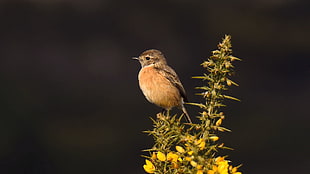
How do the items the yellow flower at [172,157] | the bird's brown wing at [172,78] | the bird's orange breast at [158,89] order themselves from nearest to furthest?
the yellow flower at [172,157], the bird's orange breast at [158,89], the bird's brown wing at [172,78]

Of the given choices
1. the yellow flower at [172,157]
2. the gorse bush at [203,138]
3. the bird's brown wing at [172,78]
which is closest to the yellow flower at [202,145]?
the gorse bush at [203,138]

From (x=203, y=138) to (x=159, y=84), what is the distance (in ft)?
10.9

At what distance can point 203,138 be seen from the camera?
5.98 feet

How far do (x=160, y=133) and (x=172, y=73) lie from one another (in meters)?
3.31

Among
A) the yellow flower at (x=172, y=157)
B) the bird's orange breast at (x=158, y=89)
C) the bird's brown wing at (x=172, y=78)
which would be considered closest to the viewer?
the yellow flower at (x=172, y=157)

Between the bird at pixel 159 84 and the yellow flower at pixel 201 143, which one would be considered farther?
the bird at pixel 159 84

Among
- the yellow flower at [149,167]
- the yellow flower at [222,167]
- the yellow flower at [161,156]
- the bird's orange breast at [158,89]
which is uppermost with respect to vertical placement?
the bird's orange breast at [158,89]

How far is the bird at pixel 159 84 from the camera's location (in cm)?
506

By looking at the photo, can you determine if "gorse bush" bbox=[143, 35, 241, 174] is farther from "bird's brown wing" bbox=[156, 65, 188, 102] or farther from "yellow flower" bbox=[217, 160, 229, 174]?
"bird's brown wing" bbox=[156, 65, 188, 102]

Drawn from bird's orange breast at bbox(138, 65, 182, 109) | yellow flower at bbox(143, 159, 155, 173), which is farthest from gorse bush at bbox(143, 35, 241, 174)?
bird's orange breast at bbox(138, 65, 182, 109)

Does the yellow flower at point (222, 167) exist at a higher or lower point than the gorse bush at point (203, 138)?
lower

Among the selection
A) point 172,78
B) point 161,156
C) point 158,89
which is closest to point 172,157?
point 161,156

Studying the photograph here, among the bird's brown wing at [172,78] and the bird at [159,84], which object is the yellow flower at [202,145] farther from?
the bird's brown wing at [172,78]

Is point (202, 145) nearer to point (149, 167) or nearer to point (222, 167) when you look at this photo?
point (222, 167)
